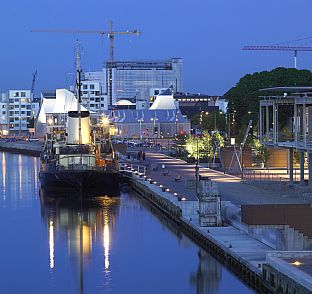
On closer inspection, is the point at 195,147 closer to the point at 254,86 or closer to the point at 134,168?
the point at 134,168

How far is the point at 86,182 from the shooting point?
50.2 meters

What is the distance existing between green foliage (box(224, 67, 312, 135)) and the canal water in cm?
4183

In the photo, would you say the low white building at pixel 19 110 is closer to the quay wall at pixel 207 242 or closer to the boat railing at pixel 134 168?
the boat railing at pixel 134 168

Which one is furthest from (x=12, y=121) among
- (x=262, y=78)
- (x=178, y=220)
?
(x=178, y=220)

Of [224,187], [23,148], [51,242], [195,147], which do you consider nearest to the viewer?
[51,242]

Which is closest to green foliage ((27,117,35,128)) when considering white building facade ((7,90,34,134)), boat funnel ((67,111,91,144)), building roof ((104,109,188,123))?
white building facade ((7,90,34,134))

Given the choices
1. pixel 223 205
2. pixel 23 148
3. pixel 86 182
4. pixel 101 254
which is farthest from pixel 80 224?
pixel 23 148

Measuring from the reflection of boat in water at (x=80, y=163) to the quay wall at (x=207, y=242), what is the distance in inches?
209

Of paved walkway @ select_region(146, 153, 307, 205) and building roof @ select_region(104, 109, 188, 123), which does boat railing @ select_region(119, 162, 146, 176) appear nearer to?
paved walkway @ select_region(146, 153, 307, 205)

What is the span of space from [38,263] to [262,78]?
63.8m

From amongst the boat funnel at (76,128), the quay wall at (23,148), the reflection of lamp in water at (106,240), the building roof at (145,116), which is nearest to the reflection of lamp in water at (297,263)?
the reflection of lamp in water at (106,240)

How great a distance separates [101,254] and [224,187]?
453 inches

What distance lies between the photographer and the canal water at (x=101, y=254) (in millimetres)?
25062

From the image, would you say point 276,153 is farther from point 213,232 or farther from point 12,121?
point 12,121
